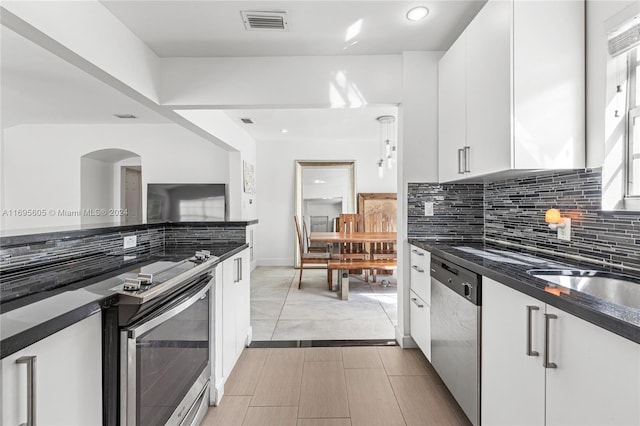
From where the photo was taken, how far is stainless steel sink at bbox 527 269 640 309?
130 cm

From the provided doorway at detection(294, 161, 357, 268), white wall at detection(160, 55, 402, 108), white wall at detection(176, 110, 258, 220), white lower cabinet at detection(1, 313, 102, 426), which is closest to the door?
white wall at detection(176, 110, 258, 220)

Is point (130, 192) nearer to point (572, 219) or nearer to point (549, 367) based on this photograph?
point (572, 219)

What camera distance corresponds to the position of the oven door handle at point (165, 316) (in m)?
1.08

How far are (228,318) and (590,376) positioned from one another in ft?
6.24

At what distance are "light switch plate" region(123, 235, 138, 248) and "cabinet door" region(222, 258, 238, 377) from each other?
22.8 inches

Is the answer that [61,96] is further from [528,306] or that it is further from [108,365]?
[528,306]

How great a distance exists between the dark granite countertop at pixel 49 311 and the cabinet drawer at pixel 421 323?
1.90m

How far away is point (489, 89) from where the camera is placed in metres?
1.79

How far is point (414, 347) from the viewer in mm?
2670

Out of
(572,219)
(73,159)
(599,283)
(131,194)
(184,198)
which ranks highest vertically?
(73,159)

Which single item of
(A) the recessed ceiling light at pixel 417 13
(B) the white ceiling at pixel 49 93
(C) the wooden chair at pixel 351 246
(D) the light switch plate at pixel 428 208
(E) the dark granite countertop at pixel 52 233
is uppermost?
(B) the white ceiling at pixel 49 93

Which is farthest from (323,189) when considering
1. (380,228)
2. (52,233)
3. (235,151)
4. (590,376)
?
(590,376)

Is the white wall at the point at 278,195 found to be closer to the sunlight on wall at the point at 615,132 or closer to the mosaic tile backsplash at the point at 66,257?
the mosaic tile backsplash at the point at 66,257

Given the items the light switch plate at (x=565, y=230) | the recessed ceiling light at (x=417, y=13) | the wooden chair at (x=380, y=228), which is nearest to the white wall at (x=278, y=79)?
the recessed ceiling light at (x=417, y=13)
